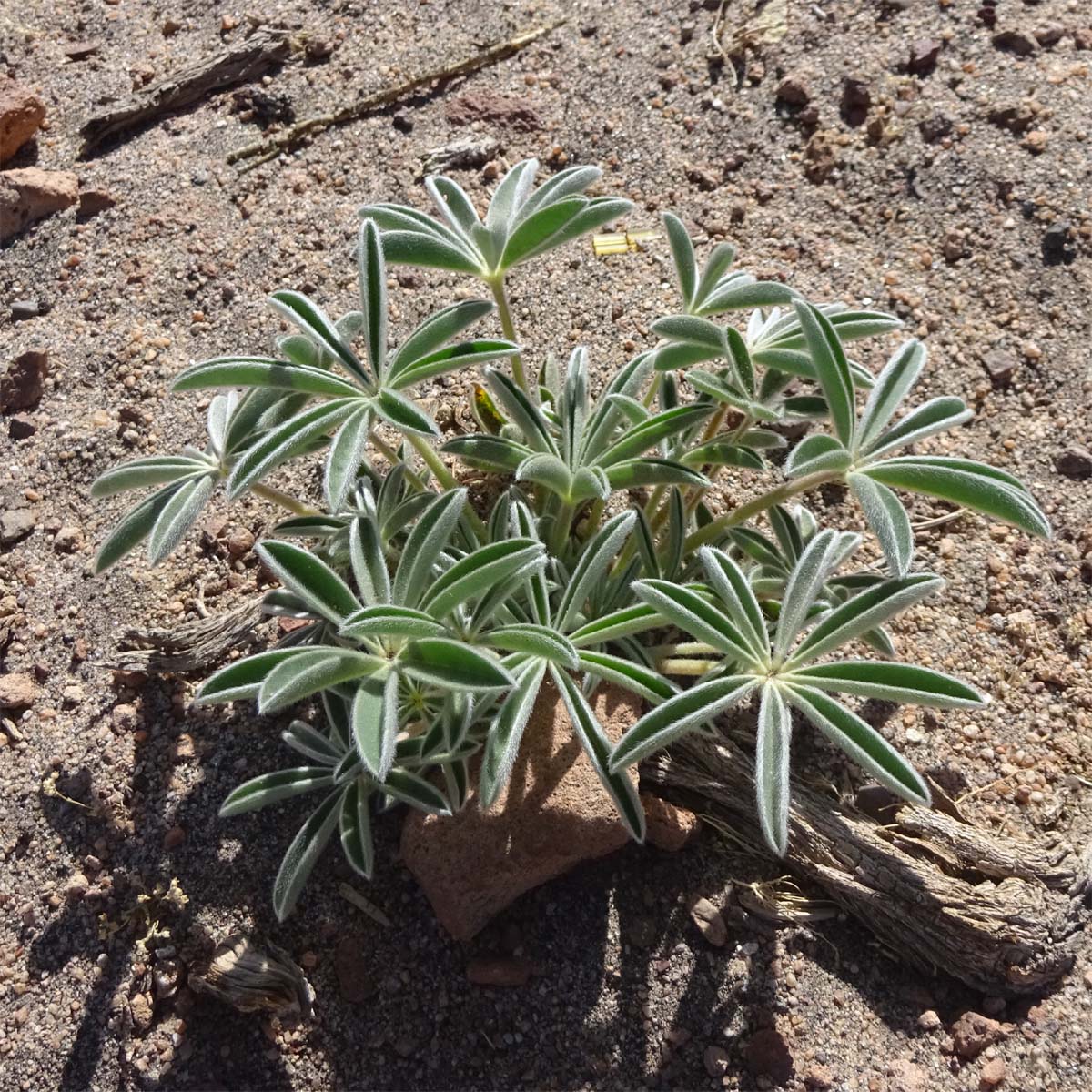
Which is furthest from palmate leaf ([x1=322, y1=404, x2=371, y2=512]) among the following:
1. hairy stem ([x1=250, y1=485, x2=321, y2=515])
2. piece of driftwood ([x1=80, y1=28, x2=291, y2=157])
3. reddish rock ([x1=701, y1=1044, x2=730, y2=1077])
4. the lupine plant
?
piece of driftwood ([x1=80, y1=28, x2=291, y2=157])

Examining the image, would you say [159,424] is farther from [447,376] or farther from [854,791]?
[854,791]

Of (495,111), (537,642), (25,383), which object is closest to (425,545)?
(537,642)

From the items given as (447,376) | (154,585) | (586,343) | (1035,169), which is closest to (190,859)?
(154,585)

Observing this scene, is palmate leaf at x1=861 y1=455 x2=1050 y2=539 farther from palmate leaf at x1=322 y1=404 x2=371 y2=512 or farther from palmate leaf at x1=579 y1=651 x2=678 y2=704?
palmate leaf at x1=322 y1=404 x2=371 y2=512

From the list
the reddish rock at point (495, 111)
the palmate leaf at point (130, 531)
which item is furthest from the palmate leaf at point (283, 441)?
the reddish rock at point (495, 111)

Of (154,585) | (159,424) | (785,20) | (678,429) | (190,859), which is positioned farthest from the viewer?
(785,20)

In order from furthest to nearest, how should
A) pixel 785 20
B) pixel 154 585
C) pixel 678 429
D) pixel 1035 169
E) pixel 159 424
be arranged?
pixel 785 20 → pixel 1035 169 → pixel 159 424 → pixel 154 585 → pixel 678 429

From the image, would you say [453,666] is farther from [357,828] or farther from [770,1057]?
[770,1057]
